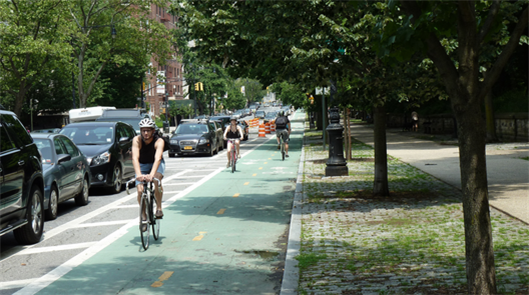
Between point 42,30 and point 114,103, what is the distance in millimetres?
23098

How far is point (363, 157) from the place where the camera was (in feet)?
78.8

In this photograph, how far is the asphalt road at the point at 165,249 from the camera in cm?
675

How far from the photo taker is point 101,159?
49.3 feet

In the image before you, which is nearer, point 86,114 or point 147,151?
point 147,151

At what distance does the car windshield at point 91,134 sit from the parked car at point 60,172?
253cm

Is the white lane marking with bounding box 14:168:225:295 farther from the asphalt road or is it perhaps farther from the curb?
the curb

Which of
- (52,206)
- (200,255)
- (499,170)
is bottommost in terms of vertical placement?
(200,255)

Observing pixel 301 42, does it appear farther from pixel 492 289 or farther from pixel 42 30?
pixel 42 30

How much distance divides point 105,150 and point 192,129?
650 inches

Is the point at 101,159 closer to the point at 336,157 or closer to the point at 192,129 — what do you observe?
the point at 336,157

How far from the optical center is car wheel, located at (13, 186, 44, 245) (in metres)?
8.88

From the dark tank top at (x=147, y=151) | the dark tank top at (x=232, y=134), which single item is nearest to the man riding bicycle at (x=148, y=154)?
the dark tank top at (x=147, y=151)

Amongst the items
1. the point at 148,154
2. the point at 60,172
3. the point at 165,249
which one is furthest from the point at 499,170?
the point at 165,249

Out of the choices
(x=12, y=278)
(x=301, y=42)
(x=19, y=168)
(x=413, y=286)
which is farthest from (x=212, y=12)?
(x=413, y=286)
